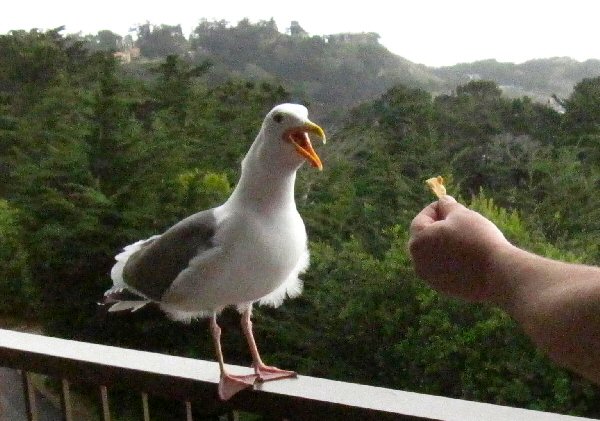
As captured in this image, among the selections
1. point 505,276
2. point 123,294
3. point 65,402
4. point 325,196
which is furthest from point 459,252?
point 325,196

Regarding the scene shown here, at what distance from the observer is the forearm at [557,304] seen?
1.66ft

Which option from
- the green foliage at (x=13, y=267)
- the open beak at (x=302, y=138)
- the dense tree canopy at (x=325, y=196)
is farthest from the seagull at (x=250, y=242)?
the green foliage at (x=13, y=267)

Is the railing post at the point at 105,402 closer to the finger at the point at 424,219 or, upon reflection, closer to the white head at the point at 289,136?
the white head at the point at 289,136

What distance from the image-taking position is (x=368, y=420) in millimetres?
856

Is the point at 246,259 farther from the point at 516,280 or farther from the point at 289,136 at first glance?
the point at 516,280

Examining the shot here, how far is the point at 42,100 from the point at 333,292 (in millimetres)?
1070

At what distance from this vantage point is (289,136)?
880 mm

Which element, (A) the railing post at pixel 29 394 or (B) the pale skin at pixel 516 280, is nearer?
(B) the pale skin at pixel 516 280

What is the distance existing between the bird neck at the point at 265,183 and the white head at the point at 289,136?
0.03 feet

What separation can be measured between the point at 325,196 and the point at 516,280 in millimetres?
1021

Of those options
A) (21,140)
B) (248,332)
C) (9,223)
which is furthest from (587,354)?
(21,140)

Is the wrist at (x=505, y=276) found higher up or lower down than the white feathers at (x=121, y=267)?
higher up

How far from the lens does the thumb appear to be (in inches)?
29.3

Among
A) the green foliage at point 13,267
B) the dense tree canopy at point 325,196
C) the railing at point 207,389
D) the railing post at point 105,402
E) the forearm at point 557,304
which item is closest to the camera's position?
the forearm at point 557,304
